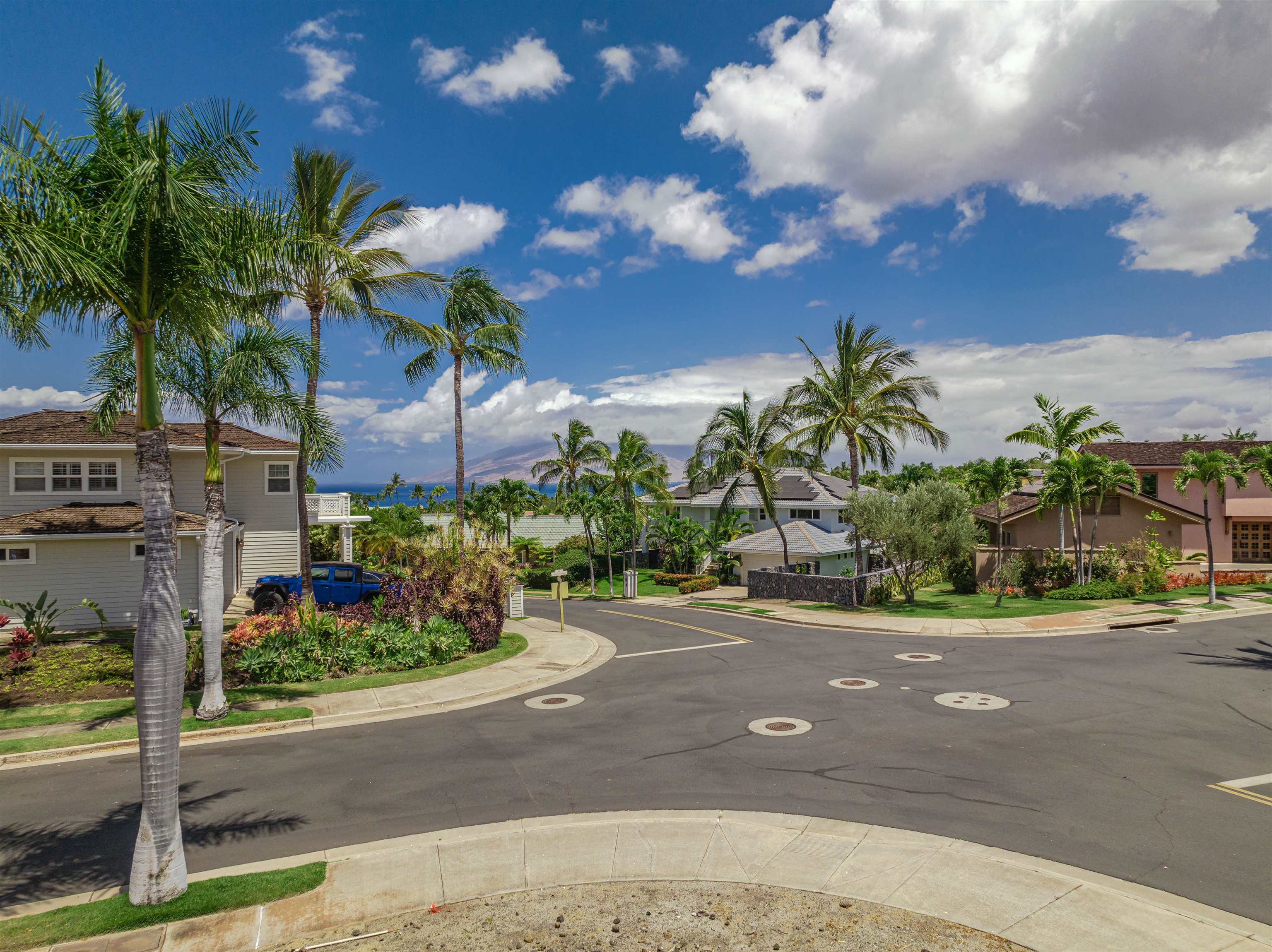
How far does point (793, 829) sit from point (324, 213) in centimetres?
1994

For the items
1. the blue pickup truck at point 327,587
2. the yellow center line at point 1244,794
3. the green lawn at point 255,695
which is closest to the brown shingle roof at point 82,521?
the blue pickup truck at point 327,587

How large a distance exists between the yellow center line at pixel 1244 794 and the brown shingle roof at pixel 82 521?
2384 centimetres

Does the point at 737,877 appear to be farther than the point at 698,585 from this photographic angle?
No

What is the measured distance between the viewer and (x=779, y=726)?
13.2 metres

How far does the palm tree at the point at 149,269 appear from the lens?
24.1ft

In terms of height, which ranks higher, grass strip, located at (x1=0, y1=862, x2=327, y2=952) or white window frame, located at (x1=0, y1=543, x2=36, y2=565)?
white window frame, located at (x1=0, y1=543, x2=36, y2=565)

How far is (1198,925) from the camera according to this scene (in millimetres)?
6594

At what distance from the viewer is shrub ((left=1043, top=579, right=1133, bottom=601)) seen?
28.9 m

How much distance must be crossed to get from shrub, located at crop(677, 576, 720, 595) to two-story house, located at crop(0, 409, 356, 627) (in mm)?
23291

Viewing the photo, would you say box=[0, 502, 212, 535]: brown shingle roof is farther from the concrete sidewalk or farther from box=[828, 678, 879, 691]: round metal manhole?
box=[828, 678, 879, 691]: round metal manhole

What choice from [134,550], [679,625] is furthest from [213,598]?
[679,625]

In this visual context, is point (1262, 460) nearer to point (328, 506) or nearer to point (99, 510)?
point (328, 506)

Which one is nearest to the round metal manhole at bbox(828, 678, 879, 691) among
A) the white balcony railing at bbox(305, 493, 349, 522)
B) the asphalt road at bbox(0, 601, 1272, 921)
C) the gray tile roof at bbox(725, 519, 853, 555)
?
the asphalt road at bbox(0, 601, 1272, 921)

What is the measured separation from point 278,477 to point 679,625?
16.9 metres
